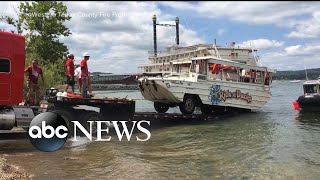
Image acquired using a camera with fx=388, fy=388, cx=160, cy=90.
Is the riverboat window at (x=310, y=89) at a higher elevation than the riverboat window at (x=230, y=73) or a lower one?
lower

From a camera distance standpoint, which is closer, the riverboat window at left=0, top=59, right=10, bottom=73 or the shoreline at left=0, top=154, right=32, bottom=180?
the shoreline at left=0, top=154, right=32, bottom=180

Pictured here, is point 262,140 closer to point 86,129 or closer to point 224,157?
point 224,157

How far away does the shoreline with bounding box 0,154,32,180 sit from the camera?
833 cm

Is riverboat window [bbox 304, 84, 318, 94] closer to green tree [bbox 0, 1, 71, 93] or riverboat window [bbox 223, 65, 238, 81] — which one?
riverboat window [bbox 223, 65, 238, 81]

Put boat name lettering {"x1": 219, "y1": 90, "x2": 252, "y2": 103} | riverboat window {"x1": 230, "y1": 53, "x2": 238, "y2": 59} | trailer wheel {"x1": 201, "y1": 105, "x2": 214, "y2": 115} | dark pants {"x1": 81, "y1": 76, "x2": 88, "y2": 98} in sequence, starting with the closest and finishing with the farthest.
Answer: dark pants {"x1": 81, "y1": 76, "x2": 88, "y2": 98} < boat name lettering {"x1": 219, "y1": 90, "x2": 252, "y2": 103} < trailer wheel {"x1": 201, "y1": 105, "x2": 214, "y2": 115} < riverboat window {"x1": 230, "y1": 53, "x2": 238, "y2": 59}

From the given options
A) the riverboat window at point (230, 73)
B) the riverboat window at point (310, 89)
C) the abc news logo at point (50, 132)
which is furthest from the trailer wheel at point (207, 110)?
the riverboat window at point (310, 89)

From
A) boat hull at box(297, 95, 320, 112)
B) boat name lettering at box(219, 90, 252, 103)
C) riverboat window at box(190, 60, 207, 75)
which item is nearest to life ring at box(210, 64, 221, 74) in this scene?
riverboat window at box(190, 60, 207, 75)

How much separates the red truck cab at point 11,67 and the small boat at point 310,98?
19300 mm

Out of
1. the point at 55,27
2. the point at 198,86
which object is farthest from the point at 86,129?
the point at 55,27

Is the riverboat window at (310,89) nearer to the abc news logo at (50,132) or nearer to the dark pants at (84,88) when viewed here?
the abc news logo at (50,132)

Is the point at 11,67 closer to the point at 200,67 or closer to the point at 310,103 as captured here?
the point at 200,67

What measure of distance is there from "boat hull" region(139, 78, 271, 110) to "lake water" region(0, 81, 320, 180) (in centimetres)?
281

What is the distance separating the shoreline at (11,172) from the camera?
8328 millimetres

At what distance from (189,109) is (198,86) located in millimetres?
1273
